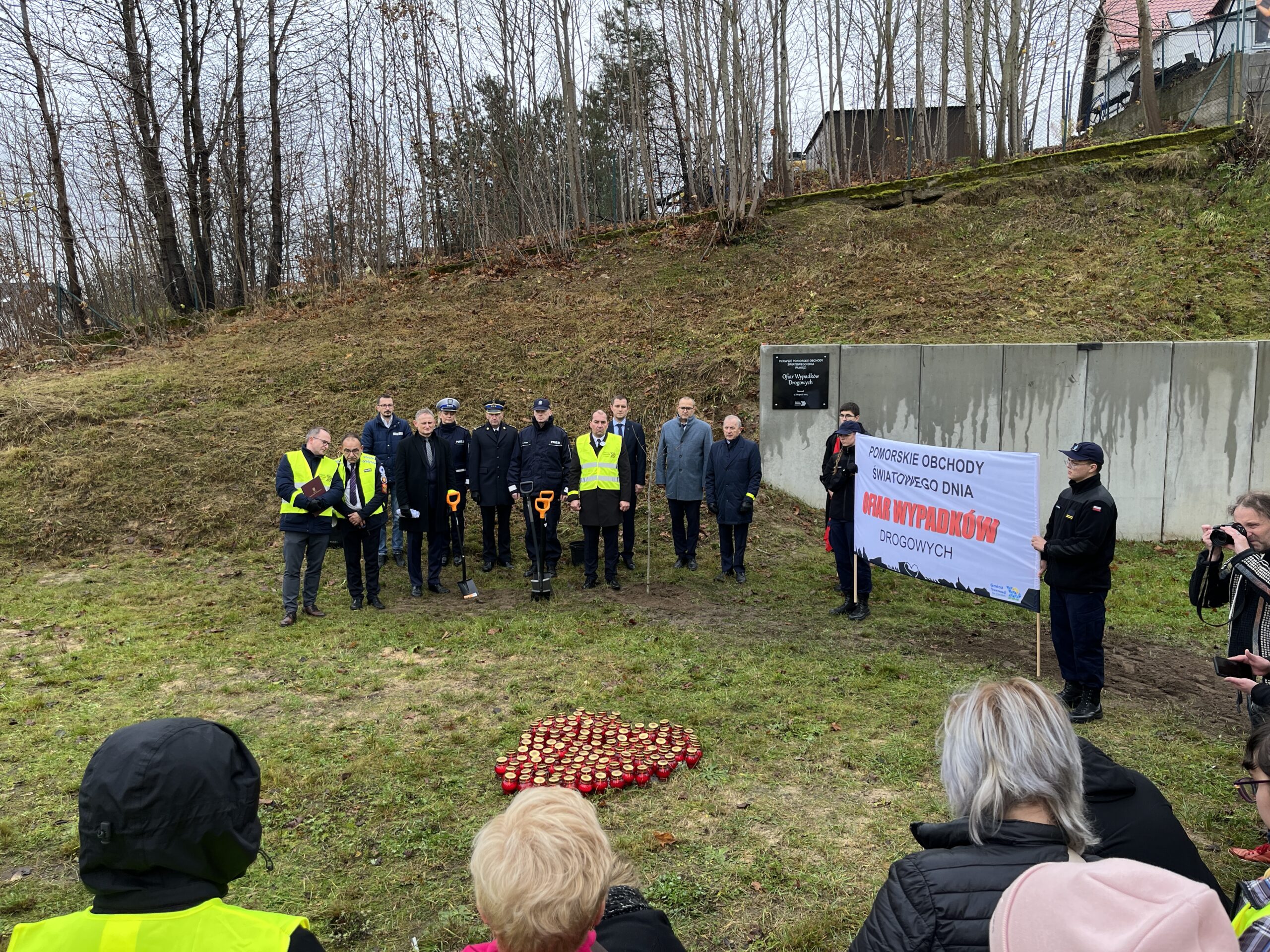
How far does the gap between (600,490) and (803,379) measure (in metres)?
3.88

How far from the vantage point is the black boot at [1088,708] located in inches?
218

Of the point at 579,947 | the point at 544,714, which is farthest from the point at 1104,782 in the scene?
the point at 544,714

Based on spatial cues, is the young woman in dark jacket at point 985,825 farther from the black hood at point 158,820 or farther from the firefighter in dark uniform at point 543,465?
the firefighter in dark uniform at point 543,465

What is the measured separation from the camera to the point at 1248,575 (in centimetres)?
419

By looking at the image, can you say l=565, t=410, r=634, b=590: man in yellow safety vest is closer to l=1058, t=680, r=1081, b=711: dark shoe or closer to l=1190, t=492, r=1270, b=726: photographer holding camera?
l=1058, t=680, r=1081, b=711: dark shoe

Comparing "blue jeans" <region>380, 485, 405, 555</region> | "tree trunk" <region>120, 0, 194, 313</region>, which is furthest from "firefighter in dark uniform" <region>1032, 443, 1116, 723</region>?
"tree trunk" <region>120, 0, 194, 313</region>

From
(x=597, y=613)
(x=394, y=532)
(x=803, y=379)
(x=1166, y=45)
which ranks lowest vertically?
(x=597, y=613)

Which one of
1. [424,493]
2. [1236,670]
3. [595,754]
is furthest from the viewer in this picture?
[424,493]

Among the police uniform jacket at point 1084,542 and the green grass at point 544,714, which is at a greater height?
the police uniform jacket at point 1084,542

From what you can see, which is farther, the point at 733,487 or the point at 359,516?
the point at 733,487

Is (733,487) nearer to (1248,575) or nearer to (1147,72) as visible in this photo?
(1248,575)

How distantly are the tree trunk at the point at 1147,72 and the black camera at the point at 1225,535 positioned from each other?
15859 mm

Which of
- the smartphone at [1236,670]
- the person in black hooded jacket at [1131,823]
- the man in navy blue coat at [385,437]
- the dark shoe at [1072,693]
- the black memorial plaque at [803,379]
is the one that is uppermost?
the black memorial plaque at [803,379]

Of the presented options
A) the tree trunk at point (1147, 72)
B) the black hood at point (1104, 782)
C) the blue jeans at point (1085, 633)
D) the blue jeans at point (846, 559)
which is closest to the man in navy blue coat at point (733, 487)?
the blue jeans at point (846, 559)
